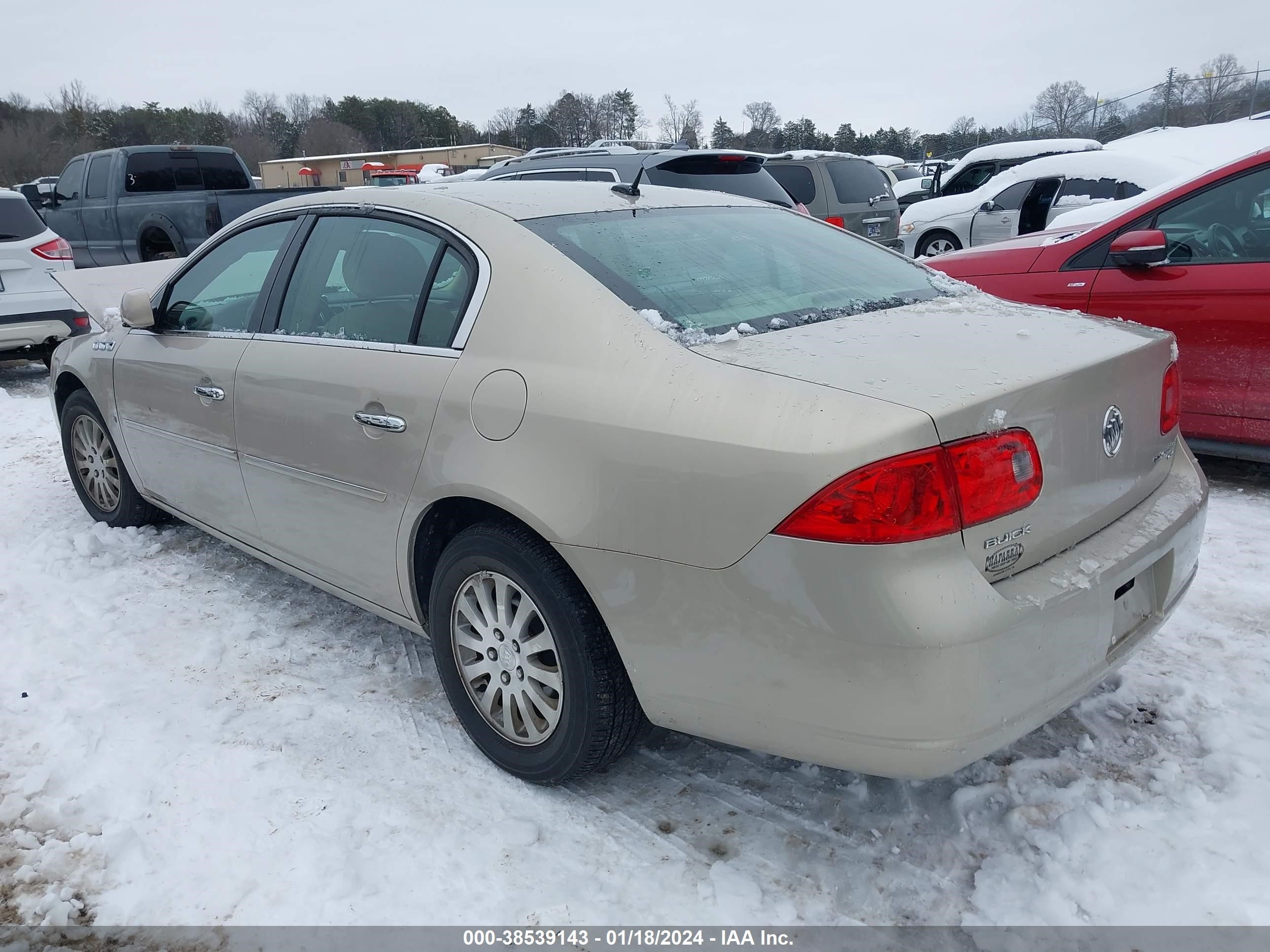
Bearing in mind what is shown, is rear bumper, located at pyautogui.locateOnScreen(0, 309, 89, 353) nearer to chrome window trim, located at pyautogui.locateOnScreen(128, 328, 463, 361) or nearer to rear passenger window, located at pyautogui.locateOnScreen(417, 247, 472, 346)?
chrome window trim, located at pyautogui.locateOnScreen(128, 328, 463, 361)

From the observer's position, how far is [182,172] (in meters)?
11.8

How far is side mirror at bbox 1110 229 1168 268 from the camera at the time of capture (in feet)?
15.0

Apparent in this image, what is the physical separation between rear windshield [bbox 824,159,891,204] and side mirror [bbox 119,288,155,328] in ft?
28.7

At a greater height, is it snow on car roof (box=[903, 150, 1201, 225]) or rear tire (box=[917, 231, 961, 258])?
snow on car roof (box=[903, 150, 1201, 225])

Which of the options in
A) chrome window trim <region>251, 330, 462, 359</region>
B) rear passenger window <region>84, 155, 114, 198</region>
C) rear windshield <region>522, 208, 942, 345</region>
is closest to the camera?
rear windshield <region>522, 208, 942, 345</region>

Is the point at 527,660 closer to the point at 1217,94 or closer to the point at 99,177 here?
the point at 99,177

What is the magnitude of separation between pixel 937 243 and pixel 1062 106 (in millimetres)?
61515

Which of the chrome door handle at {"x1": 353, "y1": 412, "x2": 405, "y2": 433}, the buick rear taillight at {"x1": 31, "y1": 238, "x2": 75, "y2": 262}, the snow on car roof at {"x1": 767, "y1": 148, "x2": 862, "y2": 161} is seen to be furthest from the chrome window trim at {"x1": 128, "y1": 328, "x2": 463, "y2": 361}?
the snow on car roof at {"x1": 767, "y1": 148, "x2": 862, "y2": 161}

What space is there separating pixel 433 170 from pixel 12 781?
3411 centimetres

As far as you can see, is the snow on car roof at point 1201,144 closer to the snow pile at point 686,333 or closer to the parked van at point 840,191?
the parked van at point 840,191

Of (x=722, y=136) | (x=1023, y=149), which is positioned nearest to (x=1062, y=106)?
(x=722, y=136)

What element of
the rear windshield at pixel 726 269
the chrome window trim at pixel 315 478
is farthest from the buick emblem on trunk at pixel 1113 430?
the chrome window trim at pixel 315 478

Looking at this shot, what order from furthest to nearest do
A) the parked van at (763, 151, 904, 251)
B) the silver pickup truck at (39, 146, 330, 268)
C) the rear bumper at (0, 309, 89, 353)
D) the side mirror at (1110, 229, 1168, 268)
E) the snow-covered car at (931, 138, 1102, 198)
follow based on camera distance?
the snow-covered car at (931, 138, 1102, 198) → the parked van at (763, 151, 904, 251) → the silver pickup truck at (39, 146, 330, 268) → the rear bumper at (0, 309, 89, 353) → the side mirror at (1110, 229, 1168, 268)

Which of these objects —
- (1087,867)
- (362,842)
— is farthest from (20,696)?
(1087,867)
